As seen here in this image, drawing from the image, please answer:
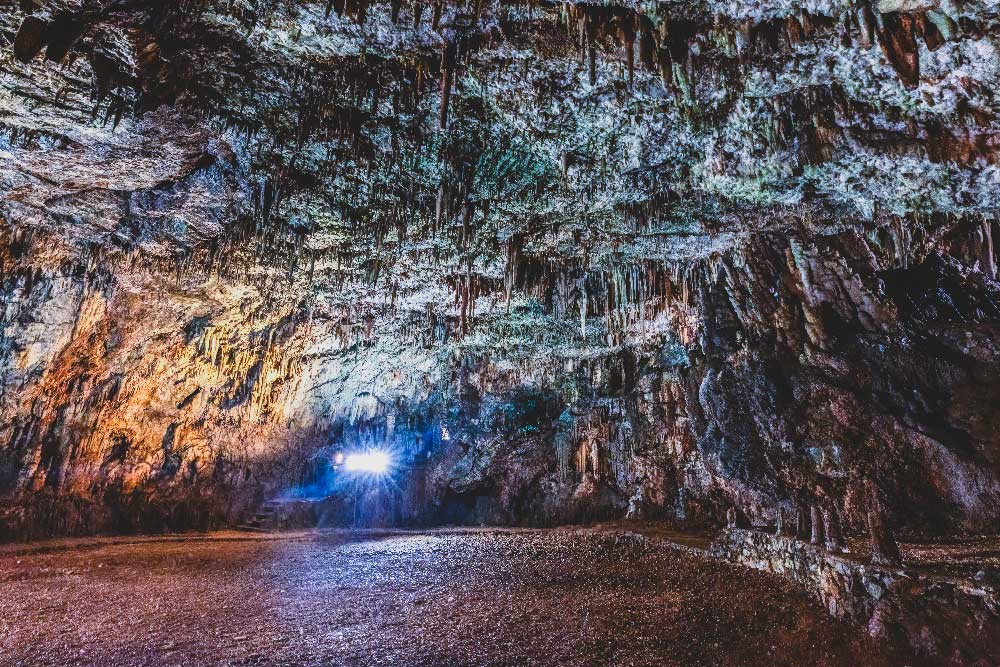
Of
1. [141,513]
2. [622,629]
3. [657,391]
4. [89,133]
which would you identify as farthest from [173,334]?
[657,391]

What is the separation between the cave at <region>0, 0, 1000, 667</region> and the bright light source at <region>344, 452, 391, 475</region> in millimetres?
3744

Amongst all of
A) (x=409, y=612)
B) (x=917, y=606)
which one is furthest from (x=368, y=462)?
(x=917, y=606)

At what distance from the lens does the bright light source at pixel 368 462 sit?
66.8 feet

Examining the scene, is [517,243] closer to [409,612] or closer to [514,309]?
[514,309]

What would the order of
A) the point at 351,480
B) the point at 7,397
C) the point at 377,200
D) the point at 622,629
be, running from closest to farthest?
the point at 622,629
the point at 377,200
the point at 7,397
the point at 351,480

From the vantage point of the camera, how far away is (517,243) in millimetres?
10273

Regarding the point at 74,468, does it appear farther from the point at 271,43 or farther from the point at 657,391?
the point at 657,391

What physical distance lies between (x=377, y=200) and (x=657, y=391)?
1028cm

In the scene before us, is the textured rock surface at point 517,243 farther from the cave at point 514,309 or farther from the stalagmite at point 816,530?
the stalagmite at point 816,530

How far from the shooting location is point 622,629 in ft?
16.7

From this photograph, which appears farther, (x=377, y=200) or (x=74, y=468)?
(x=74, y=468)

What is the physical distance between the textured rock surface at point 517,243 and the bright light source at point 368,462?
157 inches

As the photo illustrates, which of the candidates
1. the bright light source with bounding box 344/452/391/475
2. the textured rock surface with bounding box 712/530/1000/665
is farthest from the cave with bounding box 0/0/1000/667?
the bright light source with bounding box 344/452/391/475

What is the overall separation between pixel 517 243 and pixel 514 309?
3.14 m
